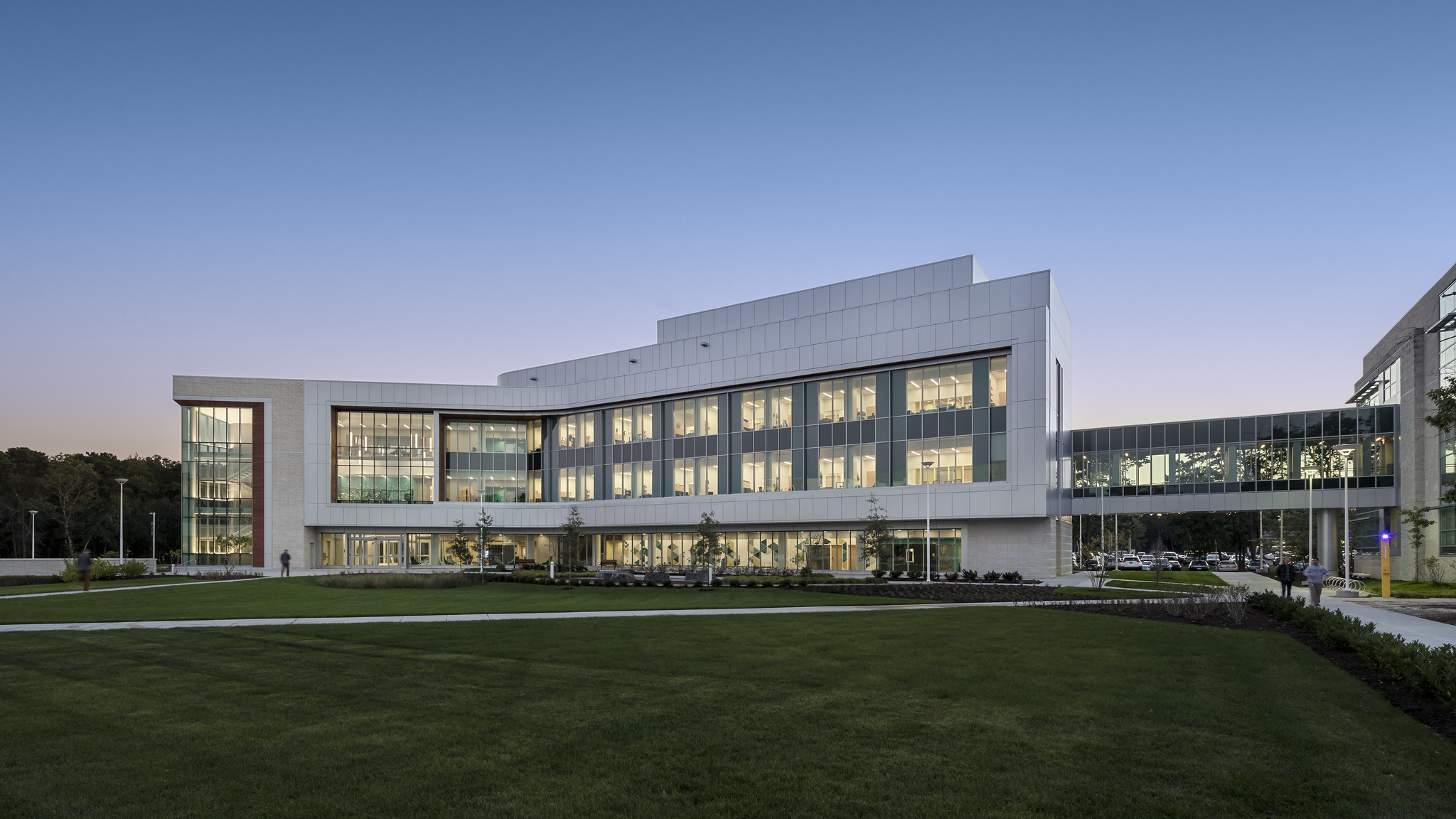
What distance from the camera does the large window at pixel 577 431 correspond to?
73938mm

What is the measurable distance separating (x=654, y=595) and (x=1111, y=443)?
41455 millimetres

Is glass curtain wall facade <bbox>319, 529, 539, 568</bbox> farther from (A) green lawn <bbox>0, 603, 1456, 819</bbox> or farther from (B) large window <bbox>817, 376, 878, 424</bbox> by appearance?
(A) green lawn <bbox>0, 603, 1456, 819</bbox>

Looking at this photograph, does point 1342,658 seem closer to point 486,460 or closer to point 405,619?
point 405,619

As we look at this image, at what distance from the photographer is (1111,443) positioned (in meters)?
62.7

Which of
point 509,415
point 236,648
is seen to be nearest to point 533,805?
point 236,648

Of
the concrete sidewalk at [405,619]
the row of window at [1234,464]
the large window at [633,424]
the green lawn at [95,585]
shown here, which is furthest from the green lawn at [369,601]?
the row of window at [1234,464]

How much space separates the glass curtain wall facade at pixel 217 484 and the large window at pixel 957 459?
51927 mm

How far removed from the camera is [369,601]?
30578 millimetres

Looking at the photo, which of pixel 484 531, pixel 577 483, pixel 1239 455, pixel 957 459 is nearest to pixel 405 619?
pixel 957 459

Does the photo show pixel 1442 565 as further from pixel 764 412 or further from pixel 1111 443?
pixel 764 412

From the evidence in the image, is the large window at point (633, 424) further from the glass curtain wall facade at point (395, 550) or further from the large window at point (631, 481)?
the glass curtain wall facade at point (395, 550)

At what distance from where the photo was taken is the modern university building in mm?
53094

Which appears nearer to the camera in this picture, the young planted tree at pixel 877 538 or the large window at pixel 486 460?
the young planted tree at pixel 877 538

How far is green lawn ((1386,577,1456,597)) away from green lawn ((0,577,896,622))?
23.2m
